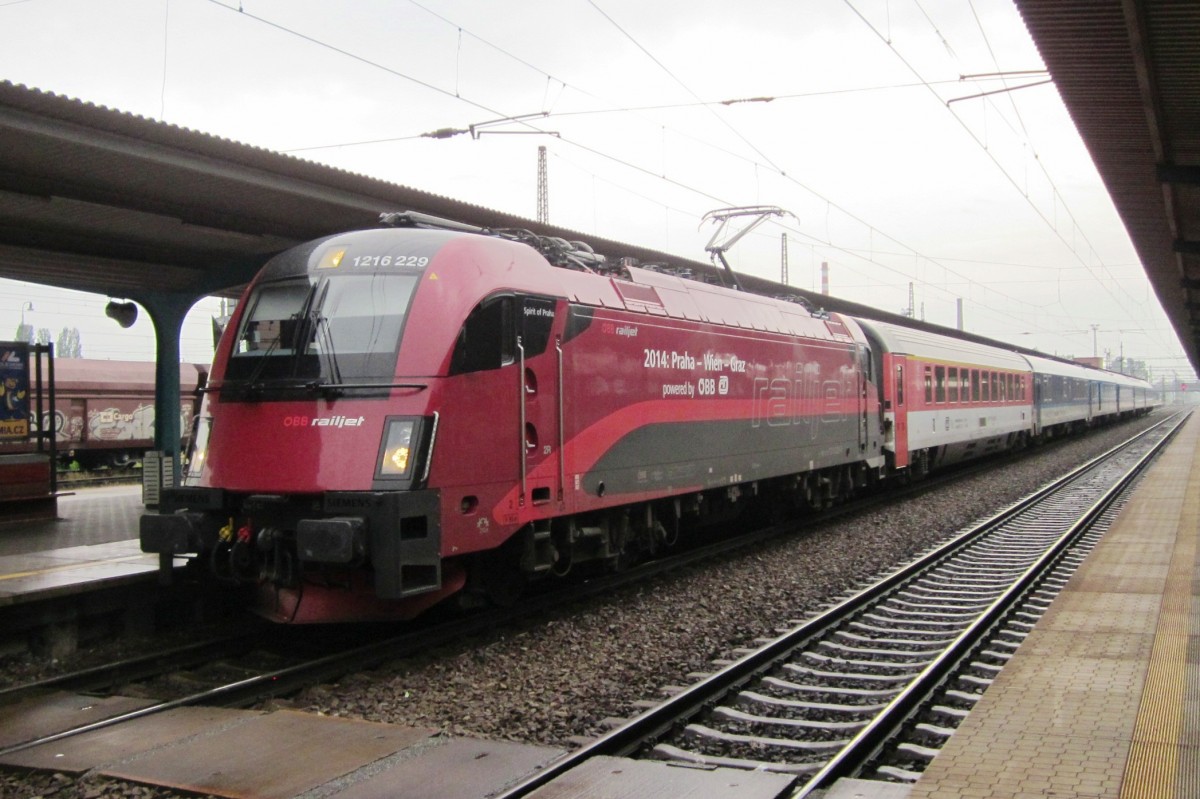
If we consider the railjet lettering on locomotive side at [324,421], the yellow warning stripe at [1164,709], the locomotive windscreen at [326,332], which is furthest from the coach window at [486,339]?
the yellow warning stripe at [1164,709]

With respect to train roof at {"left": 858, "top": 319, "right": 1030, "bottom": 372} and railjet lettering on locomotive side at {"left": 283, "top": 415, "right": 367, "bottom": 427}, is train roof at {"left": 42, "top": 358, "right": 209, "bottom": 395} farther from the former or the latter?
railjet lettering on locomotive side at {"left": 283, "top": 415, "right": 367, "bottom": 427}

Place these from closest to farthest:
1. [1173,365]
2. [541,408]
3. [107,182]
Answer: [541,408]
[107,182]
[1173,365]

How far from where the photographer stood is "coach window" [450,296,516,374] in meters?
7.85

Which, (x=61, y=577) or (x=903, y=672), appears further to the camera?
(x=61, y=577)

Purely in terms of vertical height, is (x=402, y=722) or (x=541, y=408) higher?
(x=541, y=408)

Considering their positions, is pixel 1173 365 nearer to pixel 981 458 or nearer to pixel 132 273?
pixel 981 458

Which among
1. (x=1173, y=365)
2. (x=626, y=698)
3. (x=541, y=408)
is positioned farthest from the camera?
(x=1173, y=365)

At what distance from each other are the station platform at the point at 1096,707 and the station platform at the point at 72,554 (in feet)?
22.2

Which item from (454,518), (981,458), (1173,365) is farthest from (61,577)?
(1173,365)

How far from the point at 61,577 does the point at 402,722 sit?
4226mm

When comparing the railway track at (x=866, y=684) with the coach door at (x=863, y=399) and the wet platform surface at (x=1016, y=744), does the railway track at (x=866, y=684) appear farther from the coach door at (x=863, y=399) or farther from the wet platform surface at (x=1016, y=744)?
the coach door at (x=863, y=399)

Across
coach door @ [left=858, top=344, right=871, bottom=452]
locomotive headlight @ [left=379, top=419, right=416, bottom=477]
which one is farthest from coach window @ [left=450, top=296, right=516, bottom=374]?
coach door @ [left=858, top=344, right=871, bottom=452]

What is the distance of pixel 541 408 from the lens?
8805 mm

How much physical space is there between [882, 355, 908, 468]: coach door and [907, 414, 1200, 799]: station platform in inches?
338
